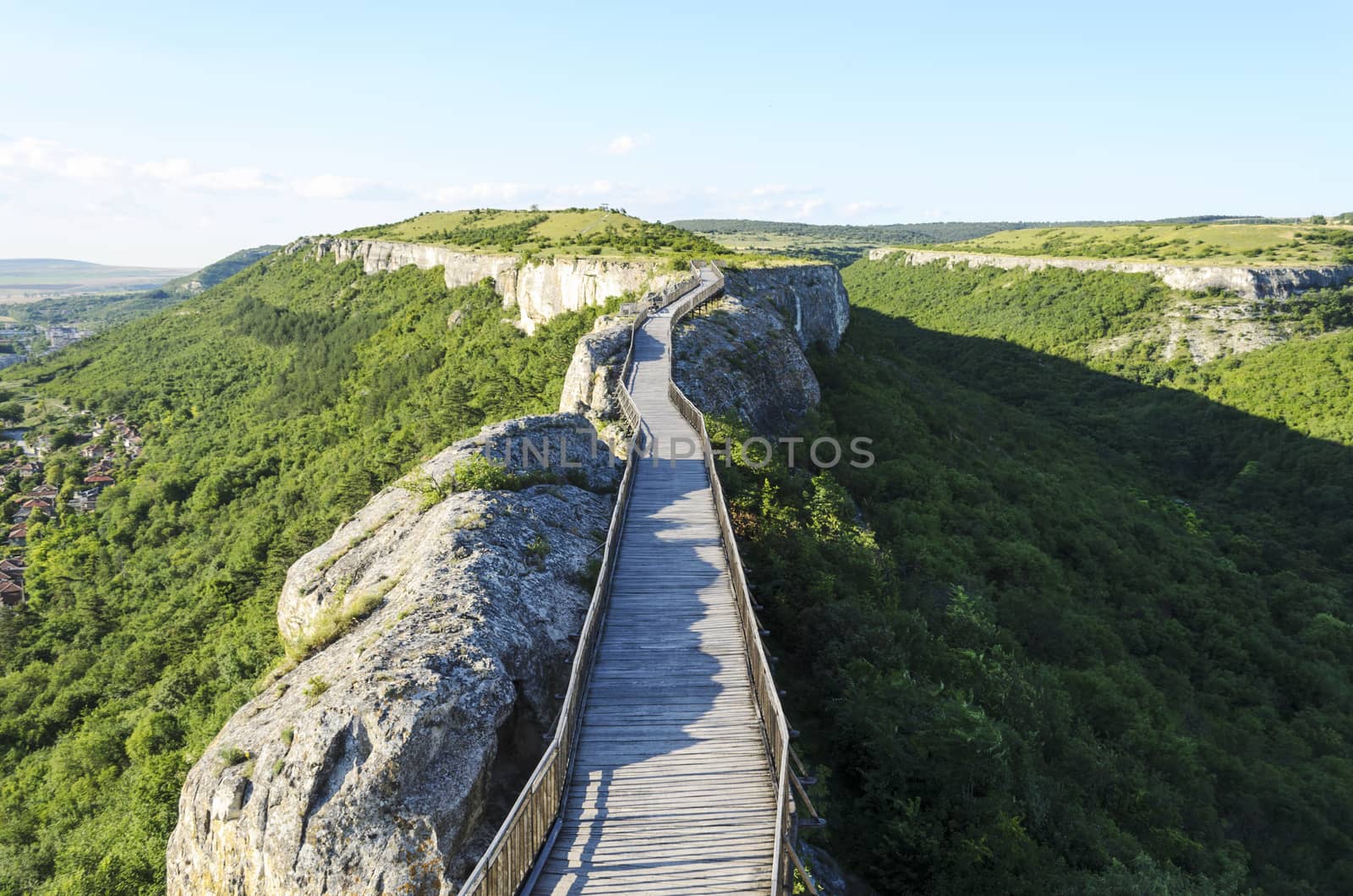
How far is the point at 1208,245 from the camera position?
369 feet

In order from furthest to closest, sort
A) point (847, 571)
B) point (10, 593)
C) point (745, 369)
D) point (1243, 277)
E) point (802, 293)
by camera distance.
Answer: point (1243, 277), point (10, 593), point (802, 293), point (745, 369), point (847, 571)

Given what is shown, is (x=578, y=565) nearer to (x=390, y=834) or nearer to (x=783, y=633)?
(x=783, y=633)

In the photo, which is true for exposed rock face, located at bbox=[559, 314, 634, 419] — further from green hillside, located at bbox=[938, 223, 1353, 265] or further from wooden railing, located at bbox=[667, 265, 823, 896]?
green hillside, located at bbox=[938, 223, 1353, 265]

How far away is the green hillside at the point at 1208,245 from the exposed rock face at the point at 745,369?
318 feet

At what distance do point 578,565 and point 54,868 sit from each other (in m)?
21.7

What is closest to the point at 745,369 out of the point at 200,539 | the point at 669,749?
the point at 669,749

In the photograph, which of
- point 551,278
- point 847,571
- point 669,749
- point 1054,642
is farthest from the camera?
point 551,278

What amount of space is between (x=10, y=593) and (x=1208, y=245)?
169m

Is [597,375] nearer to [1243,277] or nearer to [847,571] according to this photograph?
[847,571]

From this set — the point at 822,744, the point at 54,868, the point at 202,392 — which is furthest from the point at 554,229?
the point at 822,744

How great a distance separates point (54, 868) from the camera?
20766mm

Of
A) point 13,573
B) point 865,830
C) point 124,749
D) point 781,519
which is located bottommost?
point 13,573

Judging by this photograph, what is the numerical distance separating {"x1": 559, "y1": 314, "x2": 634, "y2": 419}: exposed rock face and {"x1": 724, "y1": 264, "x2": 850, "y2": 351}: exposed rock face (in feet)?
40.3

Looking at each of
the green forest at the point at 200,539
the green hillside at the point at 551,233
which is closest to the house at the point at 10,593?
the green forest at the point at 200,539
